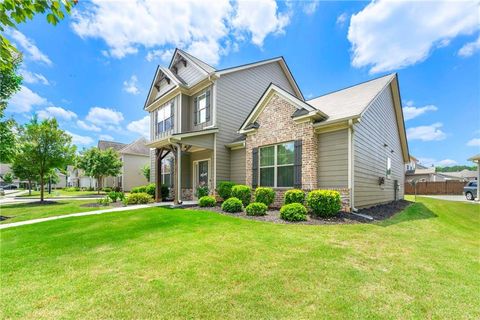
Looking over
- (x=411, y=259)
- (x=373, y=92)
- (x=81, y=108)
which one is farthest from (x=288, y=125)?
(x=81, y=108)

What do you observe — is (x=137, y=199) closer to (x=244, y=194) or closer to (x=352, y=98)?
(x=244, y=194)

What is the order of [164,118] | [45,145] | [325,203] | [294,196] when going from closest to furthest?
[325,203] < [294,196] < [45,145] < [164,118]

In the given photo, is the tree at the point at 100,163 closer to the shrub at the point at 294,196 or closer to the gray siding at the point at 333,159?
the shrub at the point at 294,196

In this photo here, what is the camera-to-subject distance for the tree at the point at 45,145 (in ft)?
48.0

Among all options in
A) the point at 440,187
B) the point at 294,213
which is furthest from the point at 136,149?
the point at 440,187

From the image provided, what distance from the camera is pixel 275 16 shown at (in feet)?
36.0

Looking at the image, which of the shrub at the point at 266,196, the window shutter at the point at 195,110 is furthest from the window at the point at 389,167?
the window shutter at the point at 195,110

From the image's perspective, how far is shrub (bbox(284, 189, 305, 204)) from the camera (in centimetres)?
873

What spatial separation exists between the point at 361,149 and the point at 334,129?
4.86 ft

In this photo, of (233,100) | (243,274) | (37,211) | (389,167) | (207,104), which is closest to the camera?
(243,274)

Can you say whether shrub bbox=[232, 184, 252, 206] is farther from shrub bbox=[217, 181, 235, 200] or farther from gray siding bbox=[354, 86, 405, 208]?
gray siding bbox=[354, 86, 405, 208]

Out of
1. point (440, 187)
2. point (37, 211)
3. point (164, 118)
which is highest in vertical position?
point (164, 118)

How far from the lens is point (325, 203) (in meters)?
7.55

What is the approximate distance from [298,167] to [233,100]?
6692 millimetres
